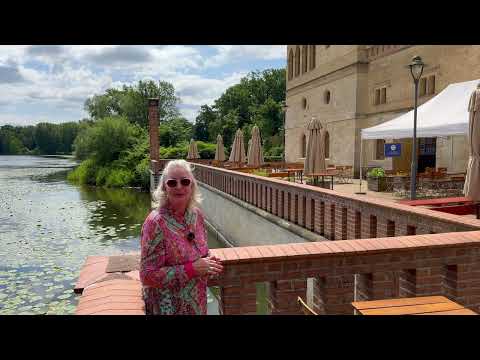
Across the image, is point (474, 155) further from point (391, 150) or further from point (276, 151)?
point (276, 151)

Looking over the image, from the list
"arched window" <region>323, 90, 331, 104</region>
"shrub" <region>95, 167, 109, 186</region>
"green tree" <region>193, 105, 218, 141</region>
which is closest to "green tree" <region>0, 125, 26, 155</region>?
"green tree" <region>193, 105, 218, 141</region>

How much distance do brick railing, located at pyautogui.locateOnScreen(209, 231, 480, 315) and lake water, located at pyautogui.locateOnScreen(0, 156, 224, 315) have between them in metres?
7.24

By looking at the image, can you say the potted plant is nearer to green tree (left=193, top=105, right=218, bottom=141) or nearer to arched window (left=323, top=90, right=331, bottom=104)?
arched window (left=323, top=90, right=331, bottom=104)

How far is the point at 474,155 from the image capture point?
7.37 metres

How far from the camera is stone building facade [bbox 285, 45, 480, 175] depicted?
673 inches

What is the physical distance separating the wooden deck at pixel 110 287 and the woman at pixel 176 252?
0.12m

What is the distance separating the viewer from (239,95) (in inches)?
2493

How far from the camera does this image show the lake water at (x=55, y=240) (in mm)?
10586

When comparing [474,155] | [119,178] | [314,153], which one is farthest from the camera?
[119,178]

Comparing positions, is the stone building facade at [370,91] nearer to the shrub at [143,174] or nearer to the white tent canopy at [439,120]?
the white tent canopy at [439,120]

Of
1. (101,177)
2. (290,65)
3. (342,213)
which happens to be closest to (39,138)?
(101,177)

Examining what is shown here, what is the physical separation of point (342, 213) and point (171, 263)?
5414 mm
